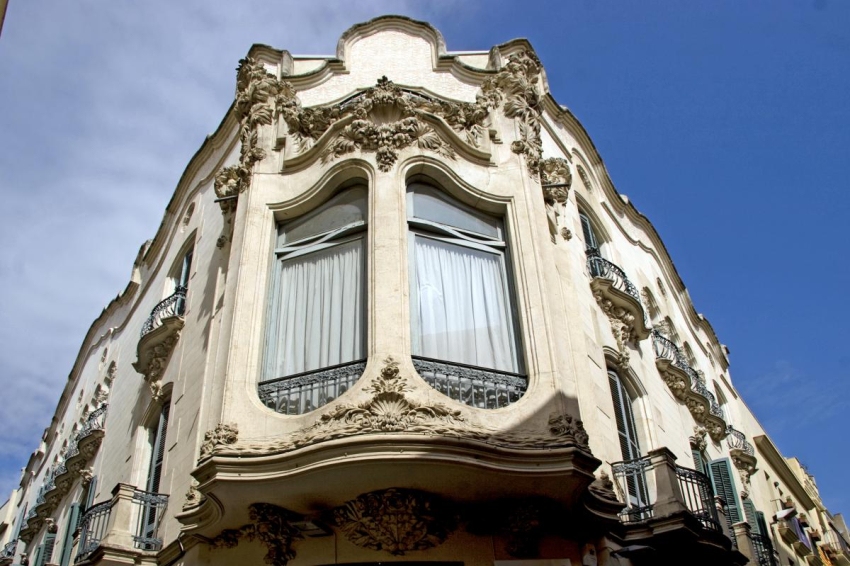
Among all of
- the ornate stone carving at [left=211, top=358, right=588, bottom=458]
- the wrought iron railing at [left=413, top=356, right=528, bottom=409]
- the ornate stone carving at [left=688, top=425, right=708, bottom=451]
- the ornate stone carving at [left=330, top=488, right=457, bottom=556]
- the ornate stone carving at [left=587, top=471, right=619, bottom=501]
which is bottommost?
the ornate stone carving at [left=330, top=488, right=457, bottom=556]

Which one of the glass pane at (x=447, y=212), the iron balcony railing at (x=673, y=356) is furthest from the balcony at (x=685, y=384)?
the glass pane at (x=447, y=212)

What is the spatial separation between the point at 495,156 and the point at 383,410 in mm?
5081

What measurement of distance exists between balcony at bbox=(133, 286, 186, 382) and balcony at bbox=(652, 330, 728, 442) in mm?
9045

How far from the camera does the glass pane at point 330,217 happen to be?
12.6m

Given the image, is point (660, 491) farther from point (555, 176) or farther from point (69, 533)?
point (69, 533)

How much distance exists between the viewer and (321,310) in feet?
38.9

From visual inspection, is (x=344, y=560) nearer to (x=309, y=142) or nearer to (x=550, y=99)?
(x=309, y=142)

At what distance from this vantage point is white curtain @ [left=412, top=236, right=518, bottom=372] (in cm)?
1125

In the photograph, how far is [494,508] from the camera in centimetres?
1008

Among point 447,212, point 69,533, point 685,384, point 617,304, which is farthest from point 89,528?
point 685,384

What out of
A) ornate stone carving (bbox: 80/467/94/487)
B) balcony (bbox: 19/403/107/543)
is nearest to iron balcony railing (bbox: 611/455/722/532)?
ornate stone carving (bbox: 80/467/94/487)

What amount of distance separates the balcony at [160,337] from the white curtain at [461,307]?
563cm

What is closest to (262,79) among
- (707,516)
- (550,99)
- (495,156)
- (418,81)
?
(418,81)

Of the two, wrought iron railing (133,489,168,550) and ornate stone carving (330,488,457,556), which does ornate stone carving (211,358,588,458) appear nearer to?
ornate stone carving (330,488,457,556)
